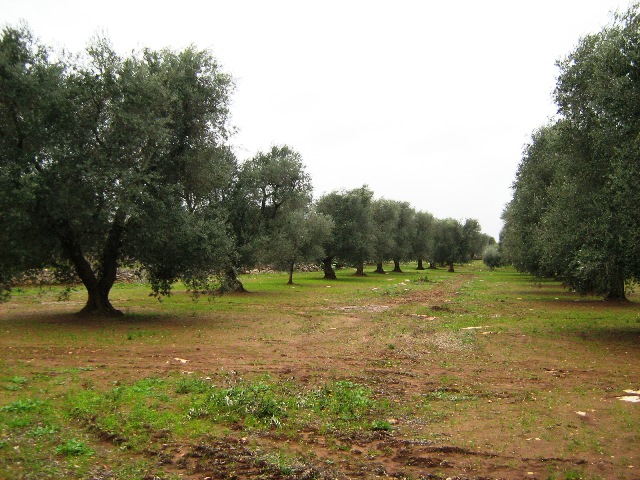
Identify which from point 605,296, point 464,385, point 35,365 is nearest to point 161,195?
point 35,365

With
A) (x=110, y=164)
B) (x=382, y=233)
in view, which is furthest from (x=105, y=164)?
(x=382, y=233)

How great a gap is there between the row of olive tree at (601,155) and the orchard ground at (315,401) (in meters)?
3.44

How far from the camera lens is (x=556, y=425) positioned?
8.76 meters

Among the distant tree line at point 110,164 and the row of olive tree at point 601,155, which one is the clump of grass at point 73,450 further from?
the row of olive tree at point 601,155

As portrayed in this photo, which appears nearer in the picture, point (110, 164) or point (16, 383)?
point (16, 383)

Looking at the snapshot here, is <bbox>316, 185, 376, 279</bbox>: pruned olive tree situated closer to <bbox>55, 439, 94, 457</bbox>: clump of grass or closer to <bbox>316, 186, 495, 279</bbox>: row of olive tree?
<bbox>316, 186, 495, 279</bbox>: row of olive tree

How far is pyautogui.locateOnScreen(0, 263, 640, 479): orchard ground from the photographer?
6930 millimetres

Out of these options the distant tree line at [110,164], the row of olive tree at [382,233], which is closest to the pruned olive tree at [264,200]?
the distant tree line at [110,164]

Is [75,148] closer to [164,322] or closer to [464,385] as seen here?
[164,322]

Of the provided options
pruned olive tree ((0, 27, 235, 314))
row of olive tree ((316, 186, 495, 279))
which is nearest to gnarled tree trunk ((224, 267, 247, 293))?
pruned olive tree ((0, 27, 235, 314))

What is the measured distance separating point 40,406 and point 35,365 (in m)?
4.43

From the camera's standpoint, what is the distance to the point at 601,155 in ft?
65.2

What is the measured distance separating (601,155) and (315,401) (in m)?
16.4

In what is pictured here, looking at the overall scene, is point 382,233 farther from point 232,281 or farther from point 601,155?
point 601,155
